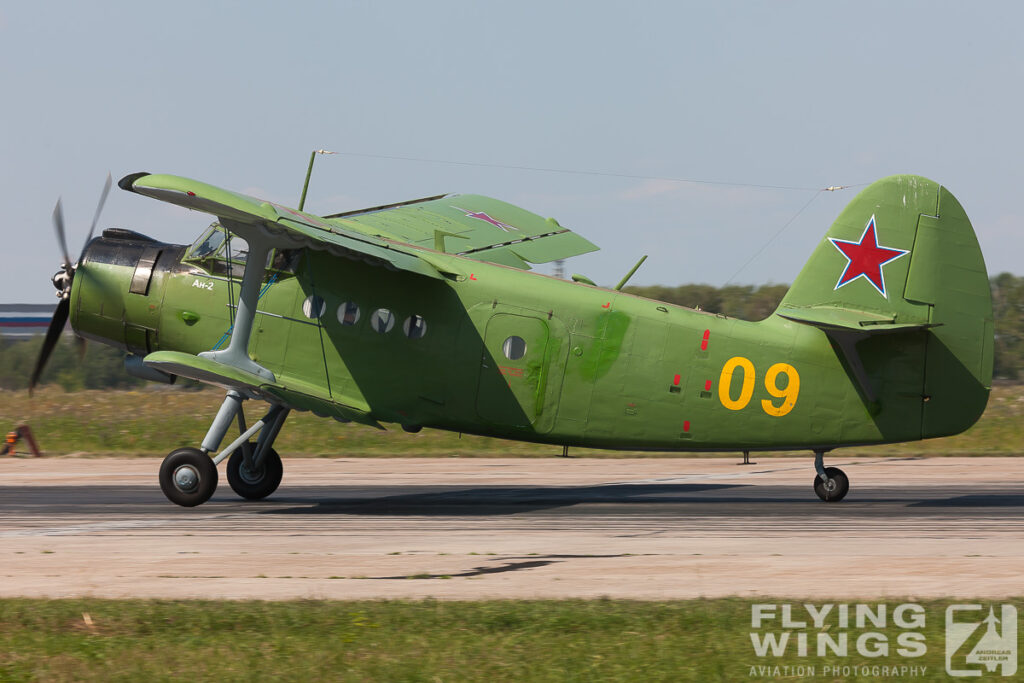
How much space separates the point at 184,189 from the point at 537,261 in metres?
7.33

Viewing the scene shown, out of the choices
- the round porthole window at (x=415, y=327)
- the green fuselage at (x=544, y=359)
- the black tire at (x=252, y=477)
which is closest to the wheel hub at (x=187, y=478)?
the black tire at (x=252, y=477)

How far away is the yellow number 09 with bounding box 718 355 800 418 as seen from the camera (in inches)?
529

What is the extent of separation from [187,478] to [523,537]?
4.82m

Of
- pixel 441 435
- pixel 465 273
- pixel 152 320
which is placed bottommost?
pixel 441 435

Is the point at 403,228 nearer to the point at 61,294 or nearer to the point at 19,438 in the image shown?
the point at 61,294

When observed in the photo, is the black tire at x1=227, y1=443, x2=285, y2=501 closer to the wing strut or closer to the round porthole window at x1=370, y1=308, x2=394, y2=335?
the wing strut

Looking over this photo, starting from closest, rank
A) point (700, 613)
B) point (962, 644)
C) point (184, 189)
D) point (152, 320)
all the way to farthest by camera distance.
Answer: point (962, 644) → point (700, 613) → point (184, 189) → point (152, 320)

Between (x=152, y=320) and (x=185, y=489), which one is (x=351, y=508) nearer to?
(x=185, y=489)

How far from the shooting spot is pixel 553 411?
14008 mm

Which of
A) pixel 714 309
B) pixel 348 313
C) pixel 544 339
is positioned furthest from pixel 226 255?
pixel 714 309

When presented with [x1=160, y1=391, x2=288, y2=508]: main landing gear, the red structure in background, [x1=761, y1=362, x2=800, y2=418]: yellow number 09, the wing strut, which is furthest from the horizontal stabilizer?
the red structure in background

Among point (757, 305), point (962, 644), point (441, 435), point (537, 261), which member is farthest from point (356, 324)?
point (757, 305)

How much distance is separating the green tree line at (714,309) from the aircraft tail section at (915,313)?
961 inches

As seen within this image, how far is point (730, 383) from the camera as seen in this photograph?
13.6m
